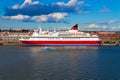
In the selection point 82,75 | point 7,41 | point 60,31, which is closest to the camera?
point 82,75

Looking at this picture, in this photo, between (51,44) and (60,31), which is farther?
(60,31)

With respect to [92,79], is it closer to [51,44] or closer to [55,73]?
[55,73]

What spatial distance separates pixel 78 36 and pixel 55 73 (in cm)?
5392

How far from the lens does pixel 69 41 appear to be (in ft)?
252

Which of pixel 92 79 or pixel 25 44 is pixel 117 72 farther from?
pixel 25 44

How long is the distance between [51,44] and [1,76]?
53932 millimetres

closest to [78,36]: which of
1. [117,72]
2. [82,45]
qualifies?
[82,45]

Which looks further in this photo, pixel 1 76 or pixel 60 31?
pixel 60 31

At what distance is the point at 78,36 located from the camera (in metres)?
77.8

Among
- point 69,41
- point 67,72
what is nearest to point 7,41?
point 69,41

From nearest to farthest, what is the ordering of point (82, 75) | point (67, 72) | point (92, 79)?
point (92, 79) → point (82, 75) → point (67, 72)

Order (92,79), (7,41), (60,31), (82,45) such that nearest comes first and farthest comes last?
(92,79) → (82,45) → (60,31) → (7,41)

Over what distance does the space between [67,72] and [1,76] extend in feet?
16.3

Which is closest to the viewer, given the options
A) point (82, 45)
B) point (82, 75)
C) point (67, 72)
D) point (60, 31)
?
point (82, 75)
